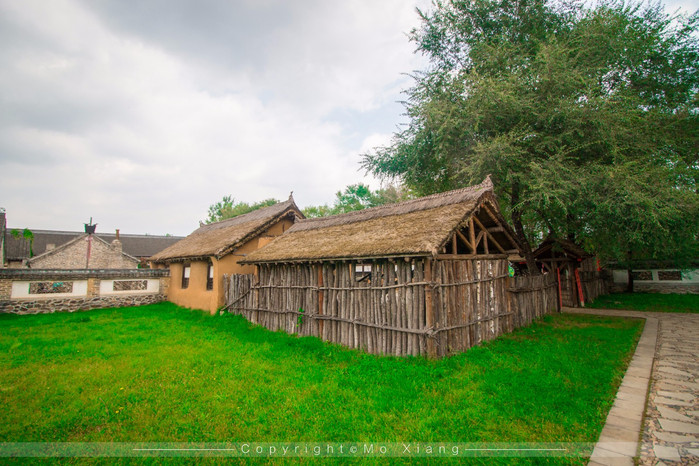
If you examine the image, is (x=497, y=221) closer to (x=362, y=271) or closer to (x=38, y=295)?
(x=362, y=271)

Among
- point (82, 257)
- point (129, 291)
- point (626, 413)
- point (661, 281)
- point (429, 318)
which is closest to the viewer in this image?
point (626, 413)

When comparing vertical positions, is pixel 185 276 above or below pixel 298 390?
above

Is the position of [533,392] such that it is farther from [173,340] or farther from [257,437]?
[173,340]

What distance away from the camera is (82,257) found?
32.2 metres

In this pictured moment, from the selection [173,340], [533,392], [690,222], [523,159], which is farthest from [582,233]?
[173,340]

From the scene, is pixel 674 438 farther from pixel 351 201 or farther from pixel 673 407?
pixel 351 201

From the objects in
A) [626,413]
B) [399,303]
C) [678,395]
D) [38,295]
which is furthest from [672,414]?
[38,295]

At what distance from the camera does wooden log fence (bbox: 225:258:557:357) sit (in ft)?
25.8

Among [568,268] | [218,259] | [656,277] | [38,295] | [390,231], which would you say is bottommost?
[656,277]

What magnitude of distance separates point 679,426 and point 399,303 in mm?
5043

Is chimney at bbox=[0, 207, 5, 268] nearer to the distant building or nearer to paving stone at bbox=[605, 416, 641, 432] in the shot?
the distant building

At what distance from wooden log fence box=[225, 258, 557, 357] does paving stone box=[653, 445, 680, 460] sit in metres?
3.95

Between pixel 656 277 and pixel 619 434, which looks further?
pixel 656 277

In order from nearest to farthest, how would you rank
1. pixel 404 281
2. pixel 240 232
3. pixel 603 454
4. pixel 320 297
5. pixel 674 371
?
Result: 1. pixel 603 454
2. pixel 674 371
3. pixel 404 281
4. pixel 320 297
5. pixel 240 232
